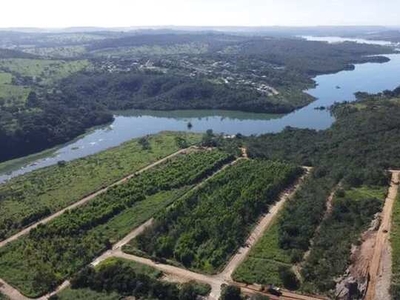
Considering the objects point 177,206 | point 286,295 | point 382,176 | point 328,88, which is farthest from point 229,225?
point 328,88

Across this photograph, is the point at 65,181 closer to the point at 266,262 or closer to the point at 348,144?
the point at 266,262

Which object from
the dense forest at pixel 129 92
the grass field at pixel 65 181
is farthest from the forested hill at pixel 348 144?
the dense forest at pixel 129 92

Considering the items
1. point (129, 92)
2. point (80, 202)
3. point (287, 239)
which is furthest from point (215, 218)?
point (129, 92)

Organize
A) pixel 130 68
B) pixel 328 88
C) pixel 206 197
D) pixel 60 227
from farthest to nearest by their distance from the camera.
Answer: pixel 130 68, pixel 328 88, pixel 206 197, pixel 60 227

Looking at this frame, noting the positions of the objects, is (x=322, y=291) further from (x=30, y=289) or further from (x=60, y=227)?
(x=60, y=227)

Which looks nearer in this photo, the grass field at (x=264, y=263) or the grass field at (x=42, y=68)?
the grass field at (x=264, y=263)

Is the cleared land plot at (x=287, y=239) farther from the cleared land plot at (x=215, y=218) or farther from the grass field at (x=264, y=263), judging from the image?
the cleared land plot at (x=215, y=218)
